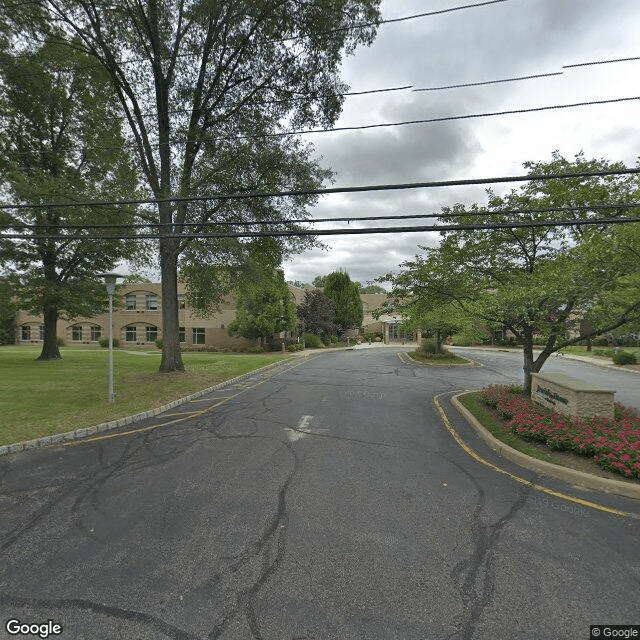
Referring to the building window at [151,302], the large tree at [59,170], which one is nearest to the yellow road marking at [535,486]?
the large tree at [59,170]

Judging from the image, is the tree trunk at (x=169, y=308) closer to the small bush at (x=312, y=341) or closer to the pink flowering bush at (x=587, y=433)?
the pink flowering bush at (x=587, y=433)

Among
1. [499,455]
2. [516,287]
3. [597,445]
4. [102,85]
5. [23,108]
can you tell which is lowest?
[499,455]

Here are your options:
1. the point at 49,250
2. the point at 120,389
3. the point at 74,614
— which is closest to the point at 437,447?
the point at 74,614

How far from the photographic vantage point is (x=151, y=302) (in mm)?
40438

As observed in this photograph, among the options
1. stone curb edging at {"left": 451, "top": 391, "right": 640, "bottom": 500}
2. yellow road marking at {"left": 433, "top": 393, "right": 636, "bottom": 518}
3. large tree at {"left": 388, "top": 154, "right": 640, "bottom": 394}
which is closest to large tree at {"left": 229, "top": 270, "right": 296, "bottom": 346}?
large tree at {"left": 388, "top": 154, "right": 640, "bottom": 394}

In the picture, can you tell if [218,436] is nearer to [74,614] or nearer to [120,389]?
[74,614]

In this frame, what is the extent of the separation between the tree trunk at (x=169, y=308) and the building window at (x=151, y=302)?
2849cm

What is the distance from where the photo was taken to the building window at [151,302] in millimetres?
40312

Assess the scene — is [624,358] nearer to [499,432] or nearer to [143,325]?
[499,432]

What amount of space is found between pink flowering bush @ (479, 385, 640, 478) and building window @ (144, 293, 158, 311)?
40.6 meters

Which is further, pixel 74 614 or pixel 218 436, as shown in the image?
pixel 218 436

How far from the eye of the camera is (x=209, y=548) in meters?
3.54

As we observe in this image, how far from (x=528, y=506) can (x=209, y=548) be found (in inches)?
162

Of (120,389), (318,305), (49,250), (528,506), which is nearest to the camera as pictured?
(528,506)
